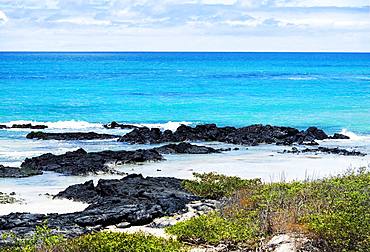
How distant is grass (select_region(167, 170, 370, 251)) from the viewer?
1066cm

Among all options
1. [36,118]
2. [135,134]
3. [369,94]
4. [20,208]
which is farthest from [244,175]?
[369,94]

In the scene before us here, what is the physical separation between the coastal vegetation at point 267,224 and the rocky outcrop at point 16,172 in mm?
10001

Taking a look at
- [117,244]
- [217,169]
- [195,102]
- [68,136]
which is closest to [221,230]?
[117,244]

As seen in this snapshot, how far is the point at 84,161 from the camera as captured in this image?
2548 cm

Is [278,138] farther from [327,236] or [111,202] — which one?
[327,236]

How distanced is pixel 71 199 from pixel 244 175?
7307mm

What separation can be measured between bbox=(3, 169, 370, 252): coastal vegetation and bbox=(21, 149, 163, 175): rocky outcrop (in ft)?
32.5

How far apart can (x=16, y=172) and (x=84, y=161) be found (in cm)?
294

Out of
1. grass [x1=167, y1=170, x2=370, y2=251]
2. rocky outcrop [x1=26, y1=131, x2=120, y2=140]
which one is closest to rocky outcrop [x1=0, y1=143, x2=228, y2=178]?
rocky outcrop [x1=26, y1=131, x2=120, y2=140]

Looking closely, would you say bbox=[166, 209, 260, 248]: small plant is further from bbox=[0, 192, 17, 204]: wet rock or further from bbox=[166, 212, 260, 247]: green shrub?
bbox=[0, 192, 17, 204]: wet rock

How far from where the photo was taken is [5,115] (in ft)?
168

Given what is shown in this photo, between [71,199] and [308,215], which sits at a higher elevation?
[308,215]

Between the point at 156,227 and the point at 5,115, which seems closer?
the point at 156,227

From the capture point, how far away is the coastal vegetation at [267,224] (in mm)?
10602
